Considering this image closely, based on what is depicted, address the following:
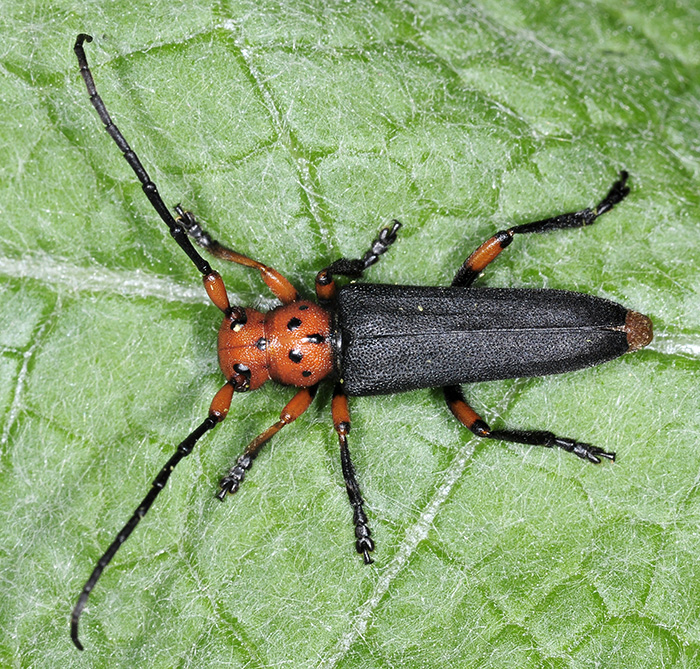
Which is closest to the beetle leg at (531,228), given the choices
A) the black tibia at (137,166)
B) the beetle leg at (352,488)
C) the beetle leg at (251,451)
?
the beetle leg at (352,488)

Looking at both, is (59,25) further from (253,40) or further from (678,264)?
(678,264)

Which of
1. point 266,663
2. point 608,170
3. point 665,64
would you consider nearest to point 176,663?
point 266,663

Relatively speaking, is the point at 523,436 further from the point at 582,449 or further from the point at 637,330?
the point at 637,330

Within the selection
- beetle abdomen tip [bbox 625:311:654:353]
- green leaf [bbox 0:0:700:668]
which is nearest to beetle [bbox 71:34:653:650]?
beetle abdomen tip [bbox 625:311:654:353]

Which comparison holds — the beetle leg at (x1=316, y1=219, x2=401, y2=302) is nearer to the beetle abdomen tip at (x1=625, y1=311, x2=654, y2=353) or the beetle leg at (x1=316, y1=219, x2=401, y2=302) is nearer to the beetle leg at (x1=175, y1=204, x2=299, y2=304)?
the beetle leg at (x1=175, y1=204, x2=299, y2=304)

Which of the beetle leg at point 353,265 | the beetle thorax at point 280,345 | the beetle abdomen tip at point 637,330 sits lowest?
the beetle thorax at point 280,345

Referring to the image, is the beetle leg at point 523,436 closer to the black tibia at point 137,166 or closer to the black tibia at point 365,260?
the black tibia at point 365,260

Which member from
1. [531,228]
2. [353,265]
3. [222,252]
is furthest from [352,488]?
[531,228]
